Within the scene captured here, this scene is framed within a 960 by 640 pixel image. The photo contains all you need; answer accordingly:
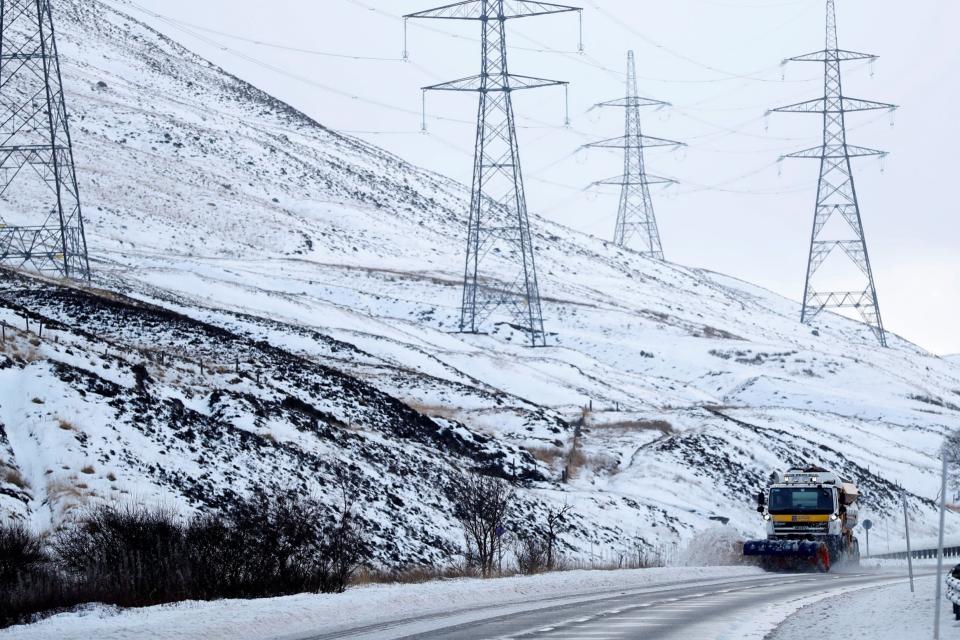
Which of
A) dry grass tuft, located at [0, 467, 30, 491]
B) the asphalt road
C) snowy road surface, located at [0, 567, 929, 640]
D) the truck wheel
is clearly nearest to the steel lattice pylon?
dry grass tuft, located at [0, 467, 30, 491]

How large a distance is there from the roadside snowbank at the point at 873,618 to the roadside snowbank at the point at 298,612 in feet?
17.8

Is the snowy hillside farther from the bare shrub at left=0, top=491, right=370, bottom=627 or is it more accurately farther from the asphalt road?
the asphalt road

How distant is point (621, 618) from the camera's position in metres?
20.6

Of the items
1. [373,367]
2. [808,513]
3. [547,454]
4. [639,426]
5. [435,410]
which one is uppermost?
[373,367]

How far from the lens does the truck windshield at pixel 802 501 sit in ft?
132

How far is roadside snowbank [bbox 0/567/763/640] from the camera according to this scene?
52.6 feet

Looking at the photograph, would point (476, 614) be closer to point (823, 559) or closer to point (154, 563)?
point (154, 563)

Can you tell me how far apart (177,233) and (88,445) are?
8345 centimetres

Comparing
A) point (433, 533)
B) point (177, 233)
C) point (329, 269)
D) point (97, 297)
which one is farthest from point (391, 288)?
point (433, 533)

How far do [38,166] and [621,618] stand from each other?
10087 centimetres

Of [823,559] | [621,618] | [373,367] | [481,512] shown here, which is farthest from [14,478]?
[373,367]

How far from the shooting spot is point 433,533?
34.1 metres

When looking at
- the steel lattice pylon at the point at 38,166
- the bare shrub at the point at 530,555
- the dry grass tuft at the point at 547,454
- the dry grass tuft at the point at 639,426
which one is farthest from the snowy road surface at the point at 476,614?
the steel lattice pylon at the point at 38,166

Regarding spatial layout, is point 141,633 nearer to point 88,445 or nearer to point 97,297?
point 88,445
